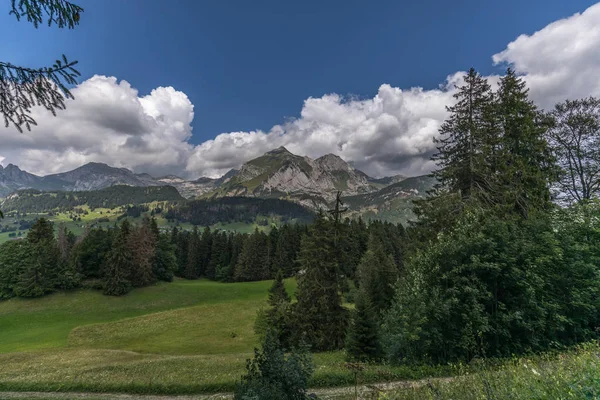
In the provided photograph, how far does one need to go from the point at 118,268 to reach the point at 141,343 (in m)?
26.1

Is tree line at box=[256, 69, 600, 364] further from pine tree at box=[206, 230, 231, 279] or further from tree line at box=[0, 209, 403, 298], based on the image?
pine tree at box=[206, 230, 231, 279]

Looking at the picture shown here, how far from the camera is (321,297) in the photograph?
2420 centimetres

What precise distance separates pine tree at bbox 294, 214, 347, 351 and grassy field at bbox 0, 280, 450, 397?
120 inches

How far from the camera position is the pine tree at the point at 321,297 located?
24328 mm

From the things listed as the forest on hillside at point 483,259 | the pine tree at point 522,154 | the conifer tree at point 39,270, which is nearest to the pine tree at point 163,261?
the conifer tree at point 39,270

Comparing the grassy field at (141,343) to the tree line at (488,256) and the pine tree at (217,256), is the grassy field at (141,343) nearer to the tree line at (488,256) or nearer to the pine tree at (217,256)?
the tree line at (488,256)

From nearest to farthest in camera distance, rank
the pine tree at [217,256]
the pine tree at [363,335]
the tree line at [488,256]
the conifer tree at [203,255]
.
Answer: the tree line at [488,256], the pine tree at [363,335], the pine tree at [217,256], the conifer tree at [203,255]

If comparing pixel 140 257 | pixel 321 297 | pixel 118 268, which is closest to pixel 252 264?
pixel 140 257

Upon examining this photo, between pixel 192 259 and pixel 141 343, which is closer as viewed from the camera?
pixel 141 343

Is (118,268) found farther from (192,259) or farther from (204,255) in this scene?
(204,255)

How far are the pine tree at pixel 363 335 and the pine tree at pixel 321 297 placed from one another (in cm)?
531

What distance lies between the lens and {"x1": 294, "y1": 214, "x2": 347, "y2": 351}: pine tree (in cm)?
2433

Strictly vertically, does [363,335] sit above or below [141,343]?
above

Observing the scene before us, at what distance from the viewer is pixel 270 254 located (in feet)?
275
